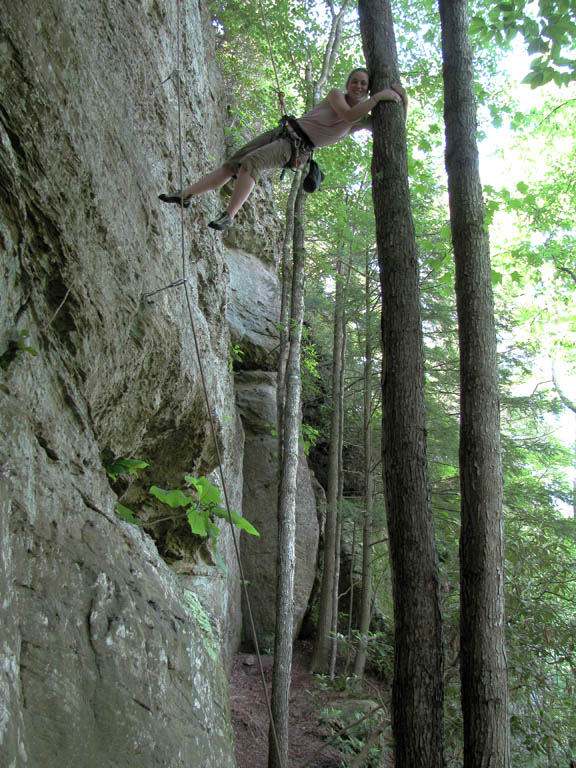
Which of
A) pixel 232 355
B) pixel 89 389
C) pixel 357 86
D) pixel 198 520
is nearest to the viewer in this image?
pixel 89 389

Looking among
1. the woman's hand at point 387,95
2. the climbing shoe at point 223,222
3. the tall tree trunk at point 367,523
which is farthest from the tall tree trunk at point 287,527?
the woman's hand at point 387,95

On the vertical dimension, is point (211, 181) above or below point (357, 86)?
below

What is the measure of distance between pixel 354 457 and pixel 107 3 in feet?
38.0

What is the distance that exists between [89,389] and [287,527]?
470 centimetres

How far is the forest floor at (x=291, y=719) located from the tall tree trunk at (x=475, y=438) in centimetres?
422

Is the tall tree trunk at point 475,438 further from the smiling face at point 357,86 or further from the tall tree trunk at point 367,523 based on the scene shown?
the tall tree trunk at point 367,523

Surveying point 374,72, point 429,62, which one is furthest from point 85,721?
point 429,62

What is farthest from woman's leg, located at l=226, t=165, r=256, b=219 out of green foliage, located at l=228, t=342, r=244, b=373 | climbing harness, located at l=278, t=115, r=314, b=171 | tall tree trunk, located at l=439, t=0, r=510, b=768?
green foliage, located at l=228, t=342, r=244, b=373

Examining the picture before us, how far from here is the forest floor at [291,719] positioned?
7.27m

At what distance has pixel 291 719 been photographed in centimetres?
844

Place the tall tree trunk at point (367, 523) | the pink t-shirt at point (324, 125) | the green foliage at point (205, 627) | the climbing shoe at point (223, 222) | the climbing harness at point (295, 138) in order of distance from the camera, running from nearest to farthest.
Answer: the green foliage at point (205, 627) → the pink t-shirt at point (324, 125) → the climbing harness at point (295, 138) → the climbing shoe at point (223, 222) → the tall tree trunk at point (367, 523)

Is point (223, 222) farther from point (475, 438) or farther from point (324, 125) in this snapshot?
point (475, 438)

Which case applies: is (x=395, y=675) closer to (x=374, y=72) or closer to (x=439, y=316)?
(x=374, y=72)

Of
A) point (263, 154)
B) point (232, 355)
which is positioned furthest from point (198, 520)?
point (232, 355)
